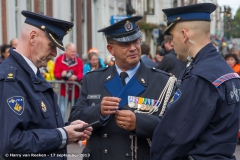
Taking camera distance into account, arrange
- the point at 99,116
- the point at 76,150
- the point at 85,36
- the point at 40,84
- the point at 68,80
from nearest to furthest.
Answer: the point at 40,84 < the point at 99,116 < the point at 76,150 < the point at 68,80 < the point at 85,36

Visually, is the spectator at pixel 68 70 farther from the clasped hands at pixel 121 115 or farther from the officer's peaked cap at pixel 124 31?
the clasped hands at pixel 121 115

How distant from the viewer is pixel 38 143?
140 inches

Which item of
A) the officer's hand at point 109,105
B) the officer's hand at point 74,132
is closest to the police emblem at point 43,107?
the officer's hand at point 74,132

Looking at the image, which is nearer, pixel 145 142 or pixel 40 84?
pixel 40 84

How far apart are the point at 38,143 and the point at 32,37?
780 mm

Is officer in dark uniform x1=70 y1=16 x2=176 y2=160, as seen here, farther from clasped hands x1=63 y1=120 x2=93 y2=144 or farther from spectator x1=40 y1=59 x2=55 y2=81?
spectator x1=40 y1=59 x2=55 y2=81

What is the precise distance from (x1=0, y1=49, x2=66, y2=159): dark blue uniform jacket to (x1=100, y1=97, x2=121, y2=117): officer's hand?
0.51 meters

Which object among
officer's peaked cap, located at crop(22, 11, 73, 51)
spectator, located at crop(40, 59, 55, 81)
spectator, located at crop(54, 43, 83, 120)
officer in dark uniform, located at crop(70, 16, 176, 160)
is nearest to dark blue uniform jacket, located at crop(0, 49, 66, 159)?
officer's peaked cap, located at crop(22, 11, 73, 51)

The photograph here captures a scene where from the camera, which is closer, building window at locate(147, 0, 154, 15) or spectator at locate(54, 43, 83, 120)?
spectator at locate(54, 43, 83, 120)

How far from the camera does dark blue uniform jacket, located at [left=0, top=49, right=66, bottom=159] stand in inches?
136

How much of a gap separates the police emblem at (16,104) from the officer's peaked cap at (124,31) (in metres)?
1.46

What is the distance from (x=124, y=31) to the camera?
186 inches

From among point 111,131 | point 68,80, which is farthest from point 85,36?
point 111,131

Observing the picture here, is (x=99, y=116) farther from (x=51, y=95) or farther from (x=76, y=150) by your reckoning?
(x=76, y=150)
